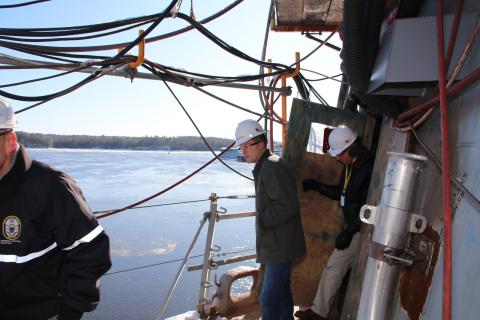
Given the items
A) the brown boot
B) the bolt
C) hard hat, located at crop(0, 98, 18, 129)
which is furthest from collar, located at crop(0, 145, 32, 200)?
the brown boot

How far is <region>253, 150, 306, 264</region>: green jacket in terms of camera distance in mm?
2719

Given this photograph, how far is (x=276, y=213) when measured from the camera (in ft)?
8.90

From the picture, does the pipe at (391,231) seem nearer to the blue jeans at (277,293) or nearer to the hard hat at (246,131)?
the blue jeans at (277,293)

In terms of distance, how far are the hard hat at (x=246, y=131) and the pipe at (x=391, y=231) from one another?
1444 millimetres

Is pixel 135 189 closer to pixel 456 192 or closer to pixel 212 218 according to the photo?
pixel 212 218

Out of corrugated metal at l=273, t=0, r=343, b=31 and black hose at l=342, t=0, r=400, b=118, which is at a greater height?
corrugated metal at l=273, t=0, r=343, b=31

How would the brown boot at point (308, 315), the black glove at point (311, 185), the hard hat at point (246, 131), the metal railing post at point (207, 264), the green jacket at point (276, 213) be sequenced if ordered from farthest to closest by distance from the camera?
1. the metal railing post at point (207, 264)
2. the black glove at point (311, 185)
3. the brown boot at point (308, 315)
4. the hard hat at point (246, 131)
5. the green jacket at point (276, 213)

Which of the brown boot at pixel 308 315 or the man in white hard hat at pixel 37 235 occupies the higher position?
the man in white hard hat at pixel 37 235

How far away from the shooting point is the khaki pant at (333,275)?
3.17 meters

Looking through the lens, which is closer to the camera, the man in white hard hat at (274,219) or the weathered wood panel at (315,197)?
the man in white hard hat at (274,219)

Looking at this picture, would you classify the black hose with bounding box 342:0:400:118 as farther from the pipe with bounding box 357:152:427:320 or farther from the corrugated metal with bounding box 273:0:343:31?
the corrugated metal with bounding box 273:0:343:31

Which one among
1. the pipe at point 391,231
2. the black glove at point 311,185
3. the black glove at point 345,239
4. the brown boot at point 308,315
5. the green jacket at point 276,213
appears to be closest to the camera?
the pipe at point 391,231

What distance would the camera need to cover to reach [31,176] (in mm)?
1687

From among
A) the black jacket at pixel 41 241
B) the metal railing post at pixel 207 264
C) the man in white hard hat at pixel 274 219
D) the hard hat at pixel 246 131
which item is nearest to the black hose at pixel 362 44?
the man in white hard hat at pixel 274 219
